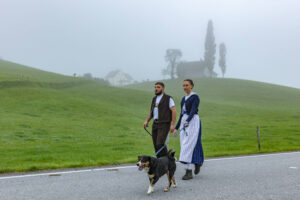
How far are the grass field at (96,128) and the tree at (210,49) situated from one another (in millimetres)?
38532

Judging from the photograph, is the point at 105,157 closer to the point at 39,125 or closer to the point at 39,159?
the point at 39,159

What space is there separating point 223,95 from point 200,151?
6195 cm

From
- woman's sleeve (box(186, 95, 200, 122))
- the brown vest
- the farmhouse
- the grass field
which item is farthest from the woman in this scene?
the farmhouse

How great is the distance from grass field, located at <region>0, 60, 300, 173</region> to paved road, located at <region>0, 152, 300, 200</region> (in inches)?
72.9

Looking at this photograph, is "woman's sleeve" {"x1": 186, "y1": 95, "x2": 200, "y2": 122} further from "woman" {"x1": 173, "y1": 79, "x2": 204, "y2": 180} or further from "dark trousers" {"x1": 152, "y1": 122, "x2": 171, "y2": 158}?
"dark trousers" {"x1": 152, "y1": 122, "x2": 171, "y2": 158}

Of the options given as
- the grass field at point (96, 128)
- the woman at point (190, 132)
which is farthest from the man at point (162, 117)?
the grass field at point (96, 128)

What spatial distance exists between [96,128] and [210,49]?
91703 millimetres

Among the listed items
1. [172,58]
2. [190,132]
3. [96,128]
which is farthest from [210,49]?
[190,132]

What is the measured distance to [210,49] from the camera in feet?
351

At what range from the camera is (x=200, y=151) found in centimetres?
727

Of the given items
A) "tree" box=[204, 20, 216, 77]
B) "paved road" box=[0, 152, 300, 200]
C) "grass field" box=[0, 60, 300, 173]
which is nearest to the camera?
"paved road" box=[0, 152, 300, 200]

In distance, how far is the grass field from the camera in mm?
11000

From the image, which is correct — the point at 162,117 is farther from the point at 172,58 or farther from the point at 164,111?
the point at 172,58

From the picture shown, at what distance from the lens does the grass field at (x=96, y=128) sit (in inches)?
433
